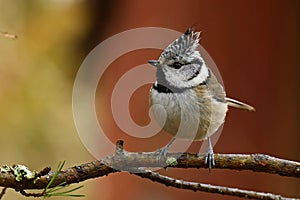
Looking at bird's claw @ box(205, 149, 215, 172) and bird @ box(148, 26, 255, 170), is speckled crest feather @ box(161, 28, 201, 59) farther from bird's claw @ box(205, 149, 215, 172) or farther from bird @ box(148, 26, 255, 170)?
bird's claw @ box(205, 149, 215, 172)

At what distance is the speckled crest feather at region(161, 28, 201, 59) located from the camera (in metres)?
1.56

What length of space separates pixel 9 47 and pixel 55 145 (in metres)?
0.64

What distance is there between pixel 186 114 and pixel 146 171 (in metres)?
0.40

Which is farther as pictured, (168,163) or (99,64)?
(99,64)

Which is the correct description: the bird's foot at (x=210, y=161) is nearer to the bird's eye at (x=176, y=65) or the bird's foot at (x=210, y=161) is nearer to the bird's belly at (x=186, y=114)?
the bird's belly at (x=186, y=114)

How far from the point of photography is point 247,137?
321cm

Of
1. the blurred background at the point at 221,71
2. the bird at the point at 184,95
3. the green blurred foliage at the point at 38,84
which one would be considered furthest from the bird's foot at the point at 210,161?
the green blurred foliage at the point at 38,84

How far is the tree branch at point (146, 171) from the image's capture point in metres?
1.15

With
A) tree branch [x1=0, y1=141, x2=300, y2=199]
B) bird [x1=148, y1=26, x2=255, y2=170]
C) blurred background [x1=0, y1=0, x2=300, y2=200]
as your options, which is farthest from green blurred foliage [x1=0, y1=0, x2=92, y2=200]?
tree branch [x1=0, y1=141, x2=300, y2=199]

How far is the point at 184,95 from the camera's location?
165 cm

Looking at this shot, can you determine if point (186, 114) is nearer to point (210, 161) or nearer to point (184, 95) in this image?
point (184, 95)

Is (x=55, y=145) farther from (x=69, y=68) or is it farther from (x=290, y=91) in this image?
(x=290, y=91)

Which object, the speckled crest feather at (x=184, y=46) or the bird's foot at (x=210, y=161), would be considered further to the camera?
the speckled crest feather at (x=184, y=46)

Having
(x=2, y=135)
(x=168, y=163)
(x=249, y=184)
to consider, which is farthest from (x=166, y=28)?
(x=168, y=163)
